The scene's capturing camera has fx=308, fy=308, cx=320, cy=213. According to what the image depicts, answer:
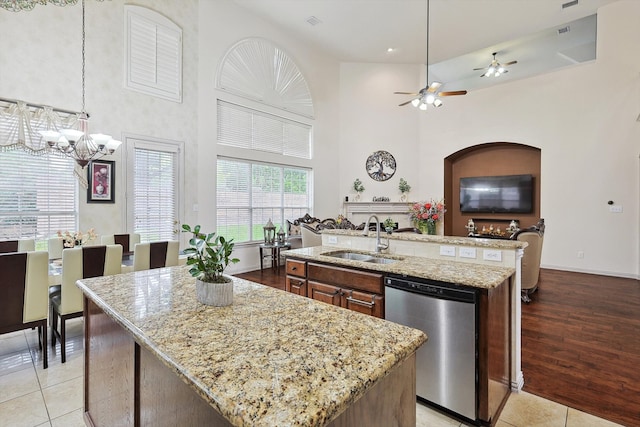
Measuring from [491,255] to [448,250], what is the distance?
0.30 m

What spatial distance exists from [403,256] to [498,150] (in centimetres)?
630

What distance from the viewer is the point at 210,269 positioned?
1.26 meters

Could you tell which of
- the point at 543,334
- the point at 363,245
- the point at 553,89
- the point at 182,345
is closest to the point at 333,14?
the point at 553,89

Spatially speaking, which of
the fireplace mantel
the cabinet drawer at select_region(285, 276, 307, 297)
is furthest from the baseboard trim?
the cabinet drawer at select_region(285, 276, 307, 297)

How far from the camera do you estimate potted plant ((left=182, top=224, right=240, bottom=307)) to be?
1232 millimetres

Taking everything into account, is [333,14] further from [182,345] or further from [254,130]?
[182,345]

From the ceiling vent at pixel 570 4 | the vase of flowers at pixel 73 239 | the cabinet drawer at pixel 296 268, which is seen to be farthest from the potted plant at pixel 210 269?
the ceiling vent at pixel 570 4

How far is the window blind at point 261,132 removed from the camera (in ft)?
18.7

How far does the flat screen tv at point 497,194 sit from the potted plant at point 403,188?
1338 millimetres

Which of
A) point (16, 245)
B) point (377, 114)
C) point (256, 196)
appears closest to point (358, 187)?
point (377, 114)

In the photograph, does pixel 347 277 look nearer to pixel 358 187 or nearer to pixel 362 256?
pixel 362 256

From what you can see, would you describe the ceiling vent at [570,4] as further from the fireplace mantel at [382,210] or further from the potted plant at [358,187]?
the potted plant at [358,187]

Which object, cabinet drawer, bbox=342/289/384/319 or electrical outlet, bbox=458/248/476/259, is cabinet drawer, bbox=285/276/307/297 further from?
electrical outlet, bbox=458/248/476/259

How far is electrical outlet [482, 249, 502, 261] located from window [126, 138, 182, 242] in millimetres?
4438
